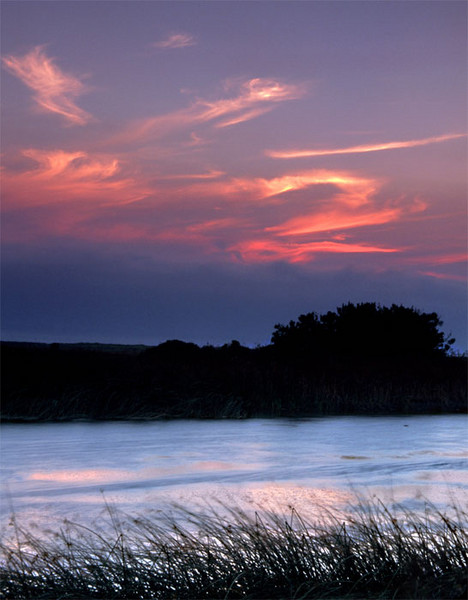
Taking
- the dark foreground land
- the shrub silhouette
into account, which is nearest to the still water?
the dark foreground land

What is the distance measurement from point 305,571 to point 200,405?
16.0 metres

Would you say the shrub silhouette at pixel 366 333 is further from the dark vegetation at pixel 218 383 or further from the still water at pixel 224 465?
the still water at pixel 224 465

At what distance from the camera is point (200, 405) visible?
20953mm

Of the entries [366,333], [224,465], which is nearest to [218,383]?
[224,465]

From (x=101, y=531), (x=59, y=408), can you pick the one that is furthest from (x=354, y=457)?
(x=59, y=408)

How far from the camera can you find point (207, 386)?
70.4ft

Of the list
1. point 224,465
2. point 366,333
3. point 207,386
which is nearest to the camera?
point 224,465

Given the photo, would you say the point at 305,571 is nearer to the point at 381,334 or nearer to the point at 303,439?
the point at 303,439

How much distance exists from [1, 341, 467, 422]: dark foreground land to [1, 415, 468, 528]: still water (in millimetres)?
1156

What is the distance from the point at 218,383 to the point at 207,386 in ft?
1.12

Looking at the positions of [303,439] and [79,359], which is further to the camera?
[79,359]

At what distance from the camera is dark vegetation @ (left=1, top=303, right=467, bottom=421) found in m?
20.0

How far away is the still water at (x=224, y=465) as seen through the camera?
938 cm

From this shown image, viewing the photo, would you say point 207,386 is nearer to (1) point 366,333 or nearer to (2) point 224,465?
(2) point 224,465
